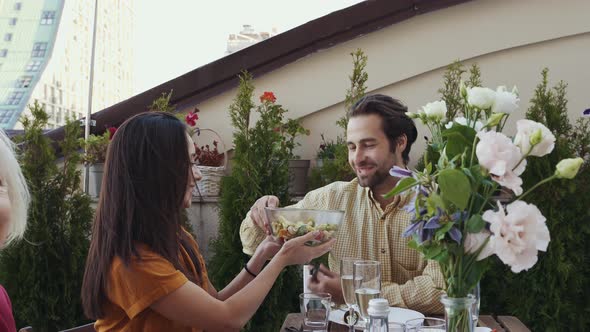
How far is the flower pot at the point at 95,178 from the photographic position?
4.22m

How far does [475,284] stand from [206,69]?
11.5ft

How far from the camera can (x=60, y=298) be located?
385cm

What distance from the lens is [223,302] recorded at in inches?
69.6

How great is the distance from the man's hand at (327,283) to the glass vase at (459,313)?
24.7 inches

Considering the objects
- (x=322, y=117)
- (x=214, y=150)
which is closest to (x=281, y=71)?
(x=322, y=117)

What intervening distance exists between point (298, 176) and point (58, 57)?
2.07 meters

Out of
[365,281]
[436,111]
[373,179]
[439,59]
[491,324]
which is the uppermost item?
[439,59]

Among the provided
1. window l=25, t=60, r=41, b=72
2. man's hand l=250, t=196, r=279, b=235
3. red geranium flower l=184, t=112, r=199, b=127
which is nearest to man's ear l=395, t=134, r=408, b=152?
man's hand l=250, t=196, r=279, b=235

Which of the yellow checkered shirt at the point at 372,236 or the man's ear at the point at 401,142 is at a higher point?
the man's ear at the point at 401,142

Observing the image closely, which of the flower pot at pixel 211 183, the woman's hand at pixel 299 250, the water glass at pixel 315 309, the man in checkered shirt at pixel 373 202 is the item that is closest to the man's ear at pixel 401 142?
the man in checkered shirt at pixel 373 202

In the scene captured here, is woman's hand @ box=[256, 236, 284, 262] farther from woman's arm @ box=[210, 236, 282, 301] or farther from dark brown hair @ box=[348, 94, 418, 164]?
dark brown hair @ box=[348, 94, 418, 164]

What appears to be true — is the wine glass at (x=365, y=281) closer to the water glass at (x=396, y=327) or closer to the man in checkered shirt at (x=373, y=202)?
the water glass at (x=396, y=327)

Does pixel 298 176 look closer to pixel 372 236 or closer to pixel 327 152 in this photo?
pixel 327 152

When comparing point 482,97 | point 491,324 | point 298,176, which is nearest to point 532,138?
point 482,97
